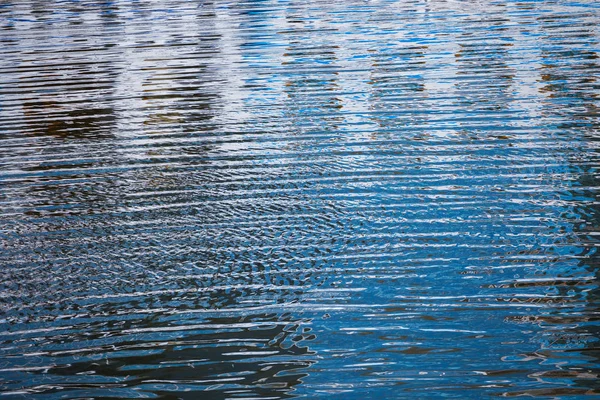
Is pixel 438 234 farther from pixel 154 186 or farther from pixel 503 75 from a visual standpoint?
pixel 503 75

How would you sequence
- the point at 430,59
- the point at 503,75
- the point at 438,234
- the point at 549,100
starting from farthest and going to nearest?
the point at 430,59 < the point at 503,75 < the point at 549,100 < the point at 438,234

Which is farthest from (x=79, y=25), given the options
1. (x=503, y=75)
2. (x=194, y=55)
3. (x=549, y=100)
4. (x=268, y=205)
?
(x=268, y=205)

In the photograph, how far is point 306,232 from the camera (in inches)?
179

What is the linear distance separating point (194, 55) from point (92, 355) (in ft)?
28.1

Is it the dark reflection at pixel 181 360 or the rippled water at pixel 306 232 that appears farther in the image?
the rippled water at pixel 306 232

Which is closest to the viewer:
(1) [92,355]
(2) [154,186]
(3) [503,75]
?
(1) [92,355]

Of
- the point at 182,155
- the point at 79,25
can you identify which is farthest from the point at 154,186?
the point at 79,25

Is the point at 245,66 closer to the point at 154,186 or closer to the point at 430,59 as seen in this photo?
the point at 430,59

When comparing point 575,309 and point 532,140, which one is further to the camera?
point 532,140

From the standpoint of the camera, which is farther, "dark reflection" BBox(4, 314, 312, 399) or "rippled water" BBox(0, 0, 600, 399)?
"rippled water" BBox(0, 0, 600, 399)

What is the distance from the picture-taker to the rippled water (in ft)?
10.6

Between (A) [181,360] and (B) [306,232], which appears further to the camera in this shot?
(B) [306,232]

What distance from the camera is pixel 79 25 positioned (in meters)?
Answer: 16.6

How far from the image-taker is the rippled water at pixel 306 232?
3.22m
